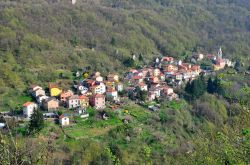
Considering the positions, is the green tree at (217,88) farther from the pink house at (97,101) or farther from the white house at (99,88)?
the pink house at (97,101)

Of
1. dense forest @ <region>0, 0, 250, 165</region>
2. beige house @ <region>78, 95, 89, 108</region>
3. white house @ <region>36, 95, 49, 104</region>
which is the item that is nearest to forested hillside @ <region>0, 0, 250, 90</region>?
dense forest @ <region>0, 0, 250, 165</region>

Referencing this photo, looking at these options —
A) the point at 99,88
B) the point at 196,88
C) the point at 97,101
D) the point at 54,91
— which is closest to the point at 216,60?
the point at 196,88

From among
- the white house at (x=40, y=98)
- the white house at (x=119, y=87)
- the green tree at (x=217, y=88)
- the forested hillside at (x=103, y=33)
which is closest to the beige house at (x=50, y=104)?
the white house at (x=40, y=98)

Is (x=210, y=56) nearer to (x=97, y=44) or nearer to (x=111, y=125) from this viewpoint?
(x=97, y=44)

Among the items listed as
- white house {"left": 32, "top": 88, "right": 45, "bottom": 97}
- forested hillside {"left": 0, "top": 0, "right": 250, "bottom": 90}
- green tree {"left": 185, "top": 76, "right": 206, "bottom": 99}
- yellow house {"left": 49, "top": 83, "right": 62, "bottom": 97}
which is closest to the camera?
white house {"left": 32, "top": 88, "right": 45, "bottom": 97}

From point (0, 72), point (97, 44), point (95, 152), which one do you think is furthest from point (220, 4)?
point (95, 152)

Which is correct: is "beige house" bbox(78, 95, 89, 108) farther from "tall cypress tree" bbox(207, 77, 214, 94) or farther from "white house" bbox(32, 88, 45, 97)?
"tall cypress tree" bbox(207, 77, 214, 94)
